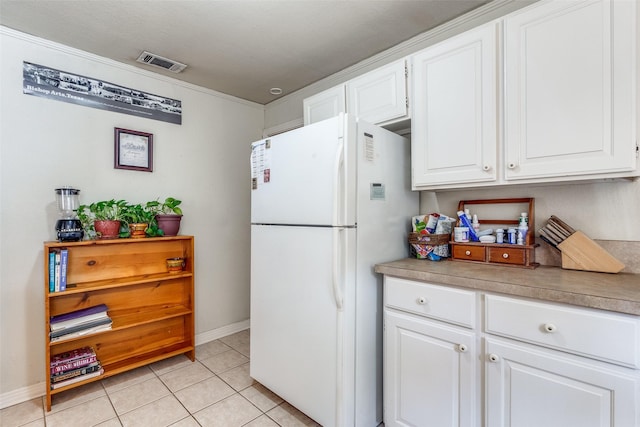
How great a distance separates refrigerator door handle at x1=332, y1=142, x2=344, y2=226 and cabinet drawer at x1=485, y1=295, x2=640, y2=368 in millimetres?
738

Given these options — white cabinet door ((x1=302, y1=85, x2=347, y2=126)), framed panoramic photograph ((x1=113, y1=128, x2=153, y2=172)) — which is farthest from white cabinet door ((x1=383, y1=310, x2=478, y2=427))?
framed panoramic photograph ((x1=113, y1=128, x2=153, y2=172))

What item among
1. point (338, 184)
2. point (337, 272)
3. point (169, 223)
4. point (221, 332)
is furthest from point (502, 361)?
point (221, 332)

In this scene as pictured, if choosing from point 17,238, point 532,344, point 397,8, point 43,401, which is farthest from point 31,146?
point 532,344

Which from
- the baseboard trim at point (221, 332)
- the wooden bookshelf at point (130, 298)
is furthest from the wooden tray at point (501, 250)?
the baseboard trim at point (221, 332)

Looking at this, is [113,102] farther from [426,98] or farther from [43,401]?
[426,98]

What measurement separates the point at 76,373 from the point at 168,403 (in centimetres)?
65

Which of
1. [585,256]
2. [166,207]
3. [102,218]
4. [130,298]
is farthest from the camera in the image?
[166,207]

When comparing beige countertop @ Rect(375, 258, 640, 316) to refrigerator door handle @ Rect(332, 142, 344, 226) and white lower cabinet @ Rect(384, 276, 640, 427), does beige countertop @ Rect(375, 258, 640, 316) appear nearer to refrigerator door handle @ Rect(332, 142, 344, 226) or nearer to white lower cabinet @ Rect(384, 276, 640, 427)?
white lower cabinet @ Rect(384, 276, 640, 427)

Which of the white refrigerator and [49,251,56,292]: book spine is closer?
the white refrigerator

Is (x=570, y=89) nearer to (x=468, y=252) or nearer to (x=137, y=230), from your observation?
(x=468, y=252)

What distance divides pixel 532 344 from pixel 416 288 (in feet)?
1.58

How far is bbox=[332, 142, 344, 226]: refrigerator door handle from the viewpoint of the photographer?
149cm

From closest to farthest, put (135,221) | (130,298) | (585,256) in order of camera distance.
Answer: (585,256)
(135,221)
(130,298)

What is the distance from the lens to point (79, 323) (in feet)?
6.50
